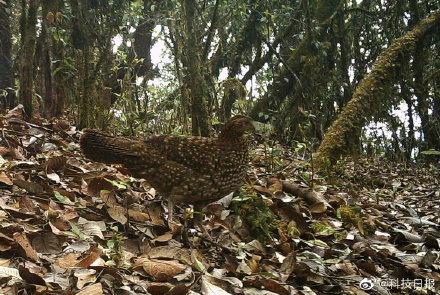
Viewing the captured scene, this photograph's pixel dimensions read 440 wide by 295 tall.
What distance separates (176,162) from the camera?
403 centimetres

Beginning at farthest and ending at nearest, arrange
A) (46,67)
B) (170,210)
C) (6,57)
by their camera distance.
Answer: (6,57)
(46,67)
(170,210)

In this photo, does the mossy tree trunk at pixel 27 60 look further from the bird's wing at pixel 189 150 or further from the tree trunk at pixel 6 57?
the bird's wing at pixel 189 150

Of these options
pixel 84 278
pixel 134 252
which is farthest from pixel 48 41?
pixel 84 278

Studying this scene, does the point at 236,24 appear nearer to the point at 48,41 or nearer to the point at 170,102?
the point at 170,102

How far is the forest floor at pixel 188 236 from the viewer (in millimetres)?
2768

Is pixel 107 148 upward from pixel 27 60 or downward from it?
downward

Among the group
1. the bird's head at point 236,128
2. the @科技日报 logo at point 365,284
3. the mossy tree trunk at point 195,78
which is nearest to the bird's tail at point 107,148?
the bird's head at point 236,128

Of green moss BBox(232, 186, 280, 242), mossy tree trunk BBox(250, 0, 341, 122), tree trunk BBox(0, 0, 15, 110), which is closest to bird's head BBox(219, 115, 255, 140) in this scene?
green moss BBox(232, 186, 280, 242)

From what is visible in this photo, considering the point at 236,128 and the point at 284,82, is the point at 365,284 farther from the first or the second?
the point at 284,82

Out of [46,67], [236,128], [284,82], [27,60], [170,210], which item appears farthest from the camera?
[284,82]

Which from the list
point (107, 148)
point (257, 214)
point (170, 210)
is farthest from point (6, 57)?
point (257, 214)

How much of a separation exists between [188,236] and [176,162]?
57cm

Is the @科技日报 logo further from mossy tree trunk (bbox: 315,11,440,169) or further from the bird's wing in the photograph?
mossy tree trunk (bbox: 315,11,440,169)

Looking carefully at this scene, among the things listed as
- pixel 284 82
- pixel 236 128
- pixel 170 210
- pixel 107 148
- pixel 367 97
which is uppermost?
pixel 284 82
